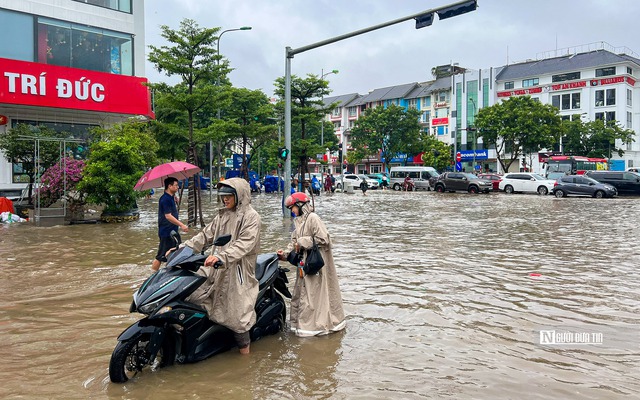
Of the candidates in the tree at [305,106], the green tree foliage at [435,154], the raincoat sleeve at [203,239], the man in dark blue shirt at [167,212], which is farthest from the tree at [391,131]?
the raincoat sleeve at [203,239]

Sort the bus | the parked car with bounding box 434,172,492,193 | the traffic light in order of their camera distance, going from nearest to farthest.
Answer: the traffic light < the parked car with bounding box 434,172,492,193 < the bus

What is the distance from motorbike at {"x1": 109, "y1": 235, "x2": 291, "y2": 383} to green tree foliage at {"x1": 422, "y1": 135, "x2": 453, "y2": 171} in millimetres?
59460

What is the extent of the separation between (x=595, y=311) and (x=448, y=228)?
9.16m

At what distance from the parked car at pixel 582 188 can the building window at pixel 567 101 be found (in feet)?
110

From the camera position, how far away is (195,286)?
4.30 m

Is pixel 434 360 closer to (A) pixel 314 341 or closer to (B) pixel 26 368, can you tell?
(A) pixel 314 341

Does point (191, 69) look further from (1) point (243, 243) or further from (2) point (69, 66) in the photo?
(1) point (243, 243)

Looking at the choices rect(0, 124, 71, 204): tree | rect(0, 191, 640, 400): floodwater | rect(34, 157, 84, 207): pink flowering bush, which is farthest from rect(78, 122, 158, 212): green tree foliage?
rect(0, 191, 640, 400): floodwater

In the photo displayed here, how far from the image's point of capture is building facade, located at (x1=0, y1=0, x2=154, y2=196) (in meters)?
19.7

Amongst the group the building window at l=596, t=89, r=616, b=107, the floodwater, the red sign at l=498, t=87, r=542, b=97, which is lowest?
the floodwater

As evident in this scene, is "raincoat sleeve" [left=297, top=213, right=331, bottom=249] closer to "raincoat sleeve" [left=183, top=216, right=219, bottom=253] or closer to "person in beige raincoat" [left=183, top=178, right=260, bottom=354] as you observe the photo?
"person in beige raincoat" [left=183, top=178, right=260, bottom=354]

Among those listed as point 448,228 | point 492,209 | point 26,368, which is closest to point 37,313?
point 26,368

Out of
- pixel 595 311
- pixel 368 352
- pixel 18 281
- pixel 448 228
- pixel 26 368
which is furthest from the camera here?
pixel 448 228

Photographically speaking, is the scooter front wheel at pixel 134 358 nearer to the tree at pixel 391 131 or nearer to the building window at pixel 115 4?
the building window at pixel 115 4
